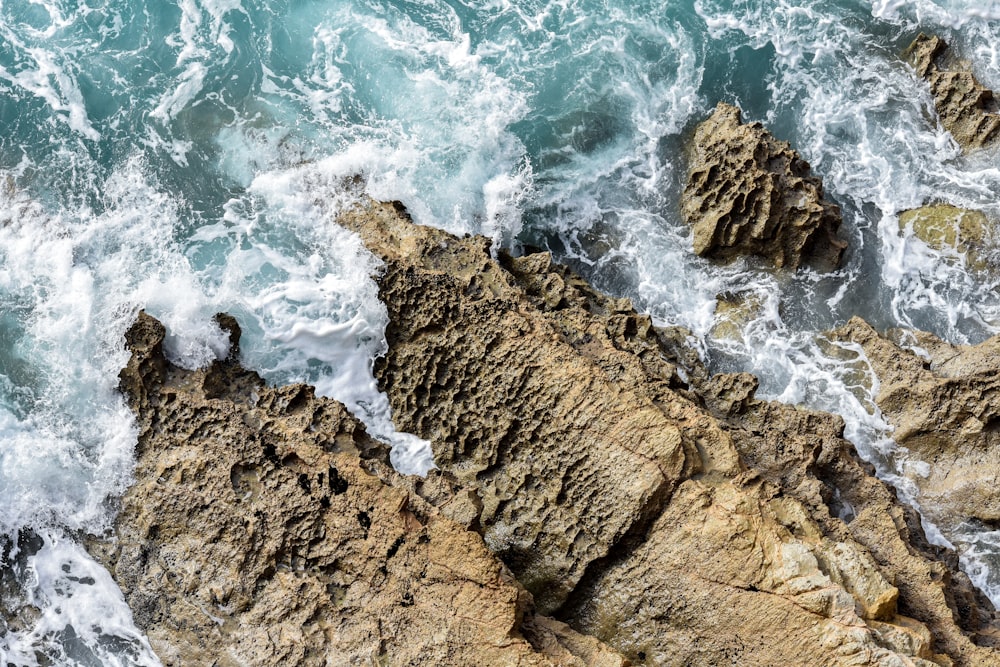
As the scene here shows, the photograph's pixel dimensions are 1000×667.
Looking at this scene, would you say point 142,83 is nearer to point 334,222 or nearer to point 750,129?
point 334,222

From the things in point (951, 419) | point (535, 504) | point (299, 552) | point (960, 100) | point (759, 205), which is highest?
point (960, 100)

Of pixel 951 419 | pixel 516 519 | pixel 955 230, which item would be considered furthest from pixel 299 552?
pixel 955 230

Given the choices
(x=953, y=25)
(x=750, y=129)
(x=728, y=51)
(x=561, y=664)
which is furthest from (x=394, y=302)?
(x=953, y=25)

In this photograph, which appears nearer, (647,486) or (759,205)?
(647,486)

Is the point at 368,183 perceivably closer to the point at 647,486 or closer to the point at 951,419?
the point at 647,486

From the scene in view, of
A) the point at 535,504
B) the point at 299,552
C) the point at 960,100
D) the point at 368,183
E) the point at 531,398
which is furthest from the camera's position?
the point at 960,100
